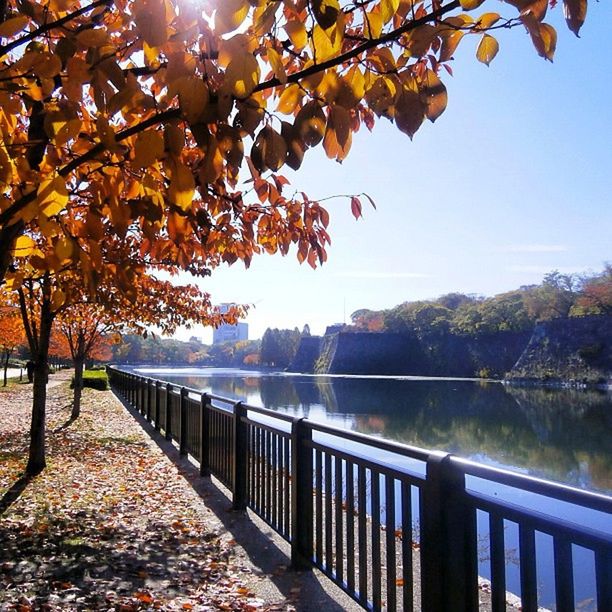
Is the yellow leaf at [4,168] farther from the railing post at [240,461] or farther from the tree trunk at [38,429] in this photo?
the tree trunk at [38,429]

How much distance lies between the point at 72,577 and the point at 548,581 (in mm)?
4498

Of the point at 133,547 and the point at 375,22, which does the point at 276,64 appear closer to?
the point at 375,22

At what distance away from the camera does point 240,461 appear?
19.7 ft

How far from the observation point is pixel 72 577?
4.25 metres

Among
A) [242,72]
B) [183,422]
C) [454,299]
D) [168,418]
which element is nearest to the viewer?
[242,72]

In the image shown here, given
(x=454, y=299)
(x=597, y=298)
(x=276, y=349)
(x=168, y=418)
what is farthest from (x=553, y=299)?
(x=168, y=418)

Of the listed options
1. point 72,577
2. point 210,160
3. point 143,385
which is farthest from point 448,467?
point 143,385

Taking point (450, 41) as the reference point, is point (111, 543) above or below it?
below

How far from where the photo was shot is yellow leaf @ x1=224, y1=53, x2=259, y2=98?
4.57 feet

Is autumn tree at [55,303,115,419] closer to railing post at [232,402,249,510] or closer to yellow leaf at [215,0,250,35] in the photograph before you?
railing post at [232,402,249,510]

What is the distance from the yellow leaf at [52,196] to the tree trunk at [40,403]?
697 cm

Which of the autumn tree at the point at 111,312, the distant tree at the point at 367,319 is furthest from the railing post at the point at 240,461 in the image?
the distant tree at the point at 367,319

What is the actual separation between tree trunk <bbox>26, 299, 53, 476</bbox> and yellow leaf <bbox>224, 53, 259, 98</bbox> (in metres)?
7.51

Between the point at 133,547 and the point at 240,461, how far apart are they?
137 cm
